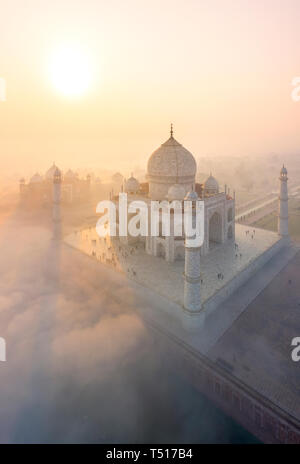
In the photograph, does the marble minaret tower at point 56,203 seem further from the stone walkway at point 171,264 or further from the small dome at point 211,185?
the small dome at point 211,185

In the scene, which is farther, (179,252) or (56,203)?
(56,203)

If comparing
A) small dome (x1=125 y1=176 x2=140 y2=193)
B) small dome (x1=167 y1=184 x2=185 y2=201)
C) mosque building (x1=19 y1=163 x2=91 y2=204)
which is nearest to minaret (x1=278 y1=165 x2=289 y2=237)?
small dome (x1=167 y1=184 x2=185 y2=201)

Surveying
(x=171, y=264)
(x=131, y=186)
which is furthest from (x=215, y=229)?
(x=131, y=186)

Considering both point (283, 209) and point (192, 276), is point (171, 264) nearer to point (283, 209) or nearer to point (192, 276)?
point (192, 276)

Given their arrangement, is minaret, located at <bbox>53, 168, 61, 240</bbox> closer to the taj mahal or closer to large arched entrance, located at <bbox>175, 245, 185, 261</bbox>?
the taj mahal

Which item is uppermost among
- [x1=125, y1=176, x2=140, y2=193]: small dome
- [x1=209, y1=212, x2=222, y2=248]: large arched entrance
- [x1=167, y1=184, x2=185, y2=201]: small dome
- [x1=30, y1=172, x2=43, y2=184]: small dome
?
[x1=30, y1=172, x2=43, y2=184]: small dome
